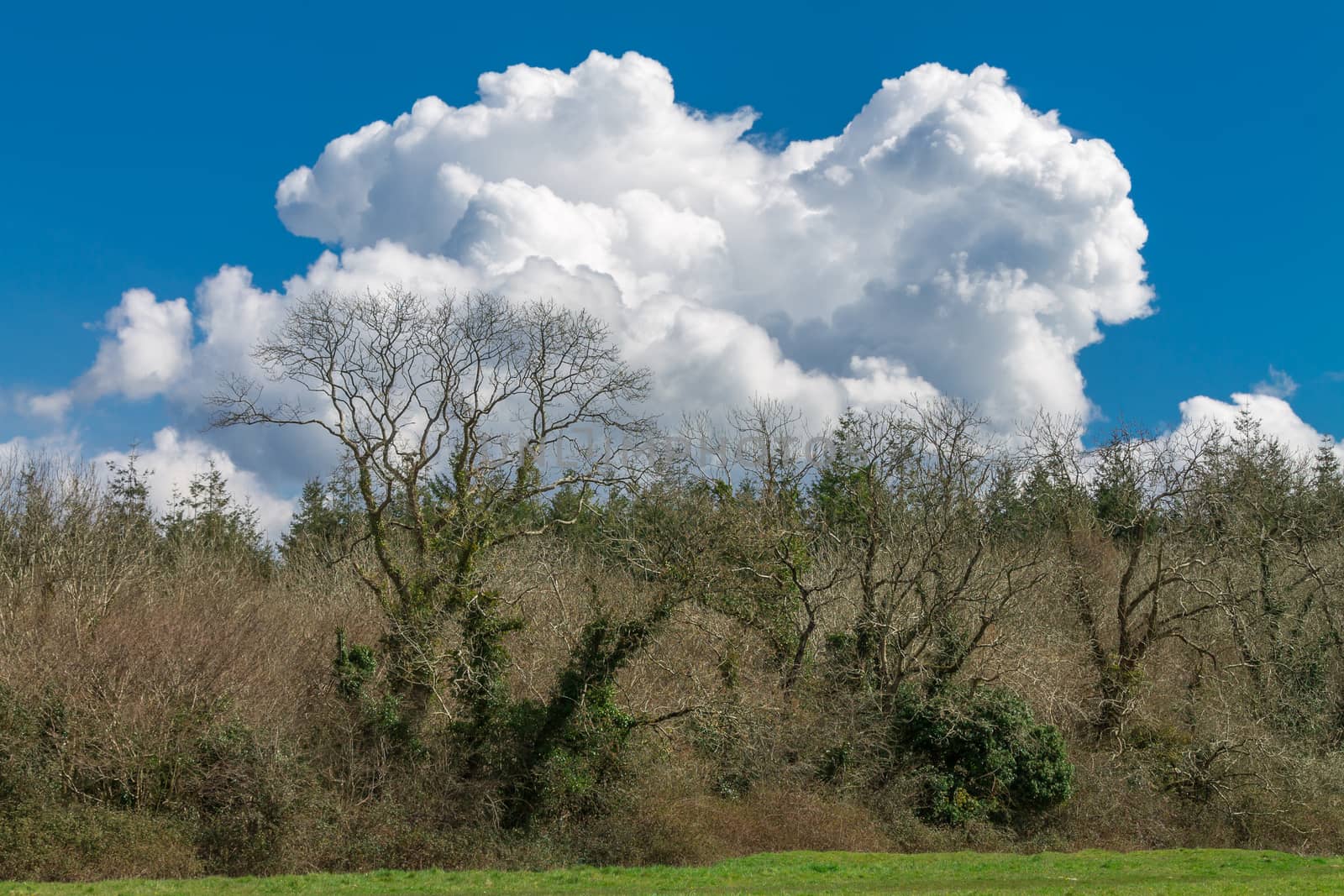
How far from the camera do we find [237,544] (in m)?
51.6

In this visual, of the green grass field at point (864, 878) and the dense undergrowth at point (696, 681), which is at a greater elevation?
the dense undergrowth at point (696, 681)

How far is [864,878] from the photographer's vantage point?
72.1 feet

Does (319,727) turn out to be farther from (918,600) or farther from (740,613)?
(918,600)

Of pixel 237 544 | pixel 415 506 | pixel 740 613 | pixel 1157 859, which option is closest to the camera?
pixel 1157 859

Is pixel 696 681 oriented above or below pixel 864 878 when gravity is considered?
above

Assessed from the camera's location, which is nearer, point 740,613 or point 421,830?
point 421,830

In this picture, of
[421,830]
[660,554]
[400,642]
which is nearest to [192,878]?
[421,830]

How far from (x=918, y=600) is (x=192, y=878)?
20.6 m

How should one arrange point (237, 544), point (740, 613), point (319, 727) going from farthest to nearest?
point (237, 544) → point (740, 613) → point (319, 727)

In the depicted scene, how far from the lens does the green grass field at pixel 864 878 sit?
20141 mm

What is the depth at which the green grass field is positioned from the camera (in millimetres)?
20141

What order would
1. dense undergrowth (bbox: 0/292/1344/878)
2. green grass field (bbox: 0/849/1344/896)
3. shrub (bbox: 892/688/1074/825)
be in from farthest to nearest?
shrub (bbox: 892/688/1074/825) < dense undergrowth (bbox: 0/292/1344/878) < green grass field (bbox: 0/849/1344/896)

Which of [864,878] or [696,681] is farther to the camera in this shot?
[696,681]

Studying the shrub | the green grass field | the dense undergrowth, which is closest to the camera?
the green grass field
